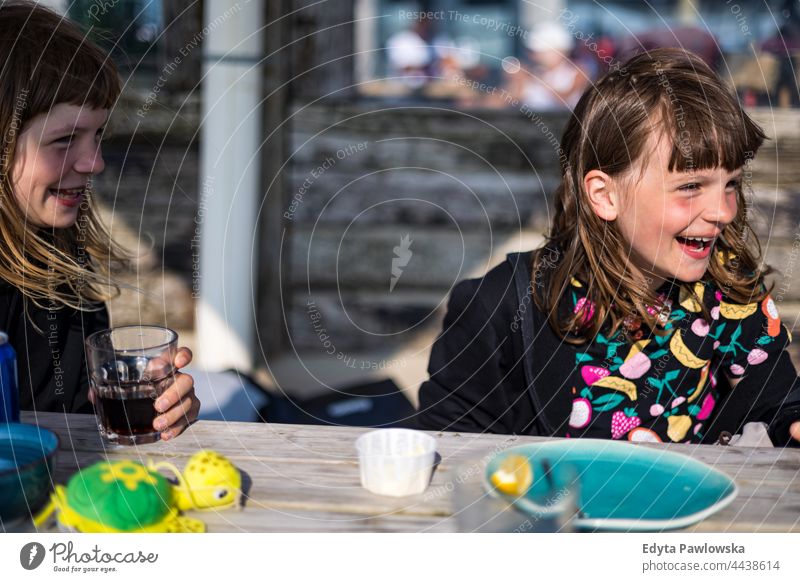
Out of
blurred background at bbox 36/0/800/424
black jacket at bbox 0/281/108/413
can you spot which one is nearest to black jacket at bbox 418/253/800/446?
black jacket at bbox 0/281/108/413

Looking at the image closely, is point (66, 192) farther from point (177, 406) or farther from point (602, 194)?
point (602, 194)

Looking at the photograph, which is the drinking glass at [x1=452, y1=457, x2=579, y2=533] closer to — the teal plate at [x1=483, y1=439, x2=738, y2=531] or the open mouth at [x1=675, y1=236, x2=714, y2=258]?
the teal plate at [x1=483, y1=439, x2=738, y2=531]

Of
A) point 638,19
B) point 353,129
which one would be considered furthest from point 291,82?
point 638,19

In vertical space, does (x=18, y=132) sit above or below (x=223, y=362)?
above

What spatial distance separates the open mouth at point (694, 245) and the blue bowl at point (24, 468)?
761mm

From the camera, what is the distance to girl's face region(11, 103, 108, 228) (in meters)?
1.00

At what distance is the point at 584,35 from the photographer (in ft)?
10.3

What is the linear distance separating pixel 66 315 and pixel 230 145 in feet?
3.35

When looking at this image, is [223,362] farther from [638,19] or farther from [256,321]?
[638,19]

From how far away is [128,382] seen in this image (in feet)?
2.69

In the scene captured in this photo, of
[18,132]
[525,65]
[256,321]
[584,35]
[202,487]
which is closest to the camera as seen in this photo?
[202,487]

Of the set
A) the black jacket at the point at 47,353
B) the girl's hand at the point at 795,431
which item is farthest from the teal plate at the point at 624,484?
the black jacket at the point at 47,353

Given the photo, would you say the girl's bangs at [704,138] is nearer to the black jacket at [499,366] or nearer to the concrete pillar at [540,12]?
the black jacket at [499,366]

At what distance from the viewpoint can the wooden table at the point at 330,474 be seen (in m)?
0.69
